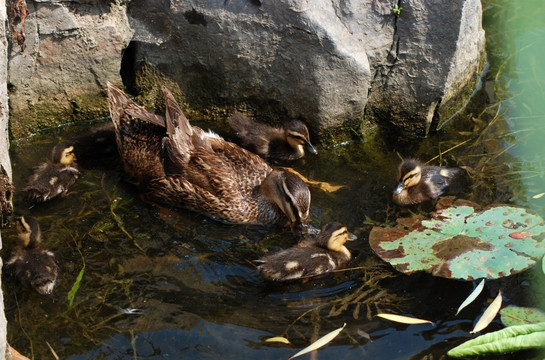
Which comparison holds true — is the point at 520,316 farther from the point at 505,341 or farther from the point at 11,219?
the point at 11,219

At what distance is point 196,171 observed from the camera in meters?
5.69

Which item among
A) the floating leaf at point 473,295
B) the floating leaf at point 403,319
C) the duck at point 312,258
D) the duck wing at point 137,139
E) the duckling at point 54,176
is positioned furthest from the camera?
the duck wing at point 137,139

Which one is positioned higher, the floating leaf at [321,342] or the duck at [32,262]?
the floating leaf at [321,342]

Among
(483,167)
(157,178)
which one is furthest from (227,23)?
(483,167)

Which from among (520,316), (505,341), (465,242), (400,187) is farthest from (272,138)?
(505,341)

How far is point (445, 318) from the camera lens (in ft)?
15.0

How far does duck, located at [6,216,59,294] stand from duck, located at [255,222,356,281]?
1275 millimetres

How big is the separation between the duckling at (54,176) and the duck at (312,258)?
5.33ft

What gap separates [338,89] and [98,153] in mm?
1938

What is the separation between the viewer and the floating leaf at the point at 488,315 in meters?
4.51

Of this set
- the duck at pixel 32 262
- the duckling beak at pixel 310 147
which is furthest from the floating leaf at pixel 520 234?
the duck at pixel 32 262

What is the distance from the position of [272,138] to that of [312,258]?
1.52 meters

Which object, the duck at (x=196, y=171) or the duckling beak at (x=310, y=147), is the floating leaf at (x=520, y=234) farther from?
the duckling beak at (x=310, y=147)

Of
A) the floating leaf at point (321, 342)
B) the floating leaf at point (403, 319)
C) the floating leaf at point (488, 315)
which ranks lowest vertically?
the floating leaf at point (321, 342)
